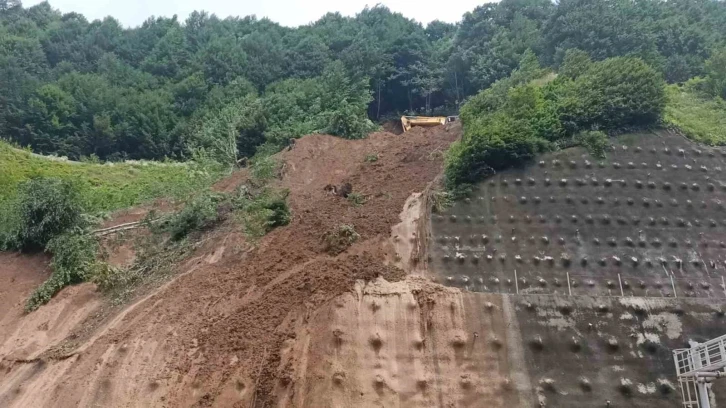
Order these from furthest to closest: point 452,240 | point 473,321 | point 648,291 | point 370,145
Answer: point 370,145 < point 452,240 < point 648,291 < point 473,321

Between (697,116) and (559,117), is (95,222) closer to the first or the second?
(559,117)

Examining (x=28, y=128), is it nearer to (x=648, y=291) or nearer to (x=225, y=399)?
(x=225, y=399)

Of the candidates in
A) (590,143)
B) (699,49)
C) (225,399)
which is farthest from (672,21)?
(225,399)

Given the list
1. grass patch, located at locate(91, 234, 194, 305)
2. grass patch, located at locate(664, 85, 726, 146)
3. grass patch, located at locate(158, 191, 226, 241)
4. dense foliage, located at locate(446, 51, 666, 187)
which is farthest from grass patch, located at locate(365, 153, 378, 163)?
grass patch, located at locate(664, 85, 726, 146)

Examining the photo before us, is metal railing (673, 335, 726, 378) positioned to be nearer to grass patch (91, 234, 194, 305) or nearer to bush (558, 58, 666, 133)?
bush (558, 58, 666, 133)

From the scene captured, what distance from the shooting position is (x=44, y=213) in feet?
65.4

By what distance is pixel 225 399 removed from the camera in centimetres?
1245

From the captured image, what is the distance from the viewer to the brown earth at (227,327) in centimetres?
1280

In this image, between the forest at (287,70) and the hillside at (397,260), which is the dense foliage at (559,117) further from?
the forest at (287,70)

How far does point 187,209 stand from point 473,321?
10498 mm

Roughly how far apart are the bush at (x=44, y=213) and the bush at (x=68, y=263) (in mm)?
523

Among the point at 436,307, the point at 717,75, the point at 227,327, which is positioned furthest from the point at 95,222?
the point at 717,75

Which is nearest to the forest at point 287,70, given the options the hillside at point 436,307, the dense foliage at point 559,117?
the dense foliage at point 559,117

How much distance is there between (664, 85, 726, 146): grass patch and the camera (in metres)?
20.3
